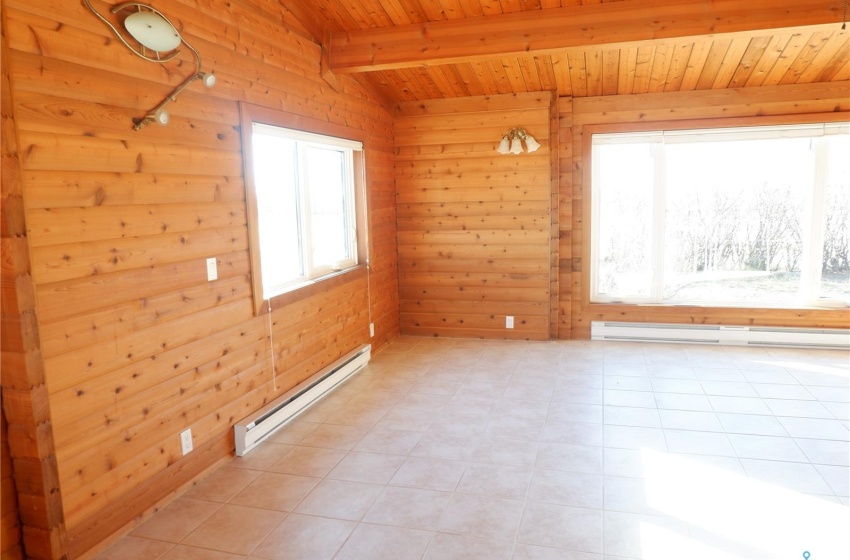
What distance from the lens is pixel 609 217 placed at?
553cm

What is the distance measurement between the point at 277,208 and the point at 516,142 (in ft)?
7.69

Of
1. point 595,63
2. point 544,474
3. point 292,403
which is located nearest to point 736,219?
point 595,63

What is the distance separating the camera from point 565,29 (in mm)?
3801

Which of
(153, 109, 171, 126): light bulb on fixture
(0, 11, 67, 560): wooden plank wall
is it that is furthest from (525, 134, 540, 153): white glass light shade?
(0, 11, 67, 560): wooden plank wall

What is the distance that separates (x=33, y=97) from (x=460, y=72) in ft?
11.4

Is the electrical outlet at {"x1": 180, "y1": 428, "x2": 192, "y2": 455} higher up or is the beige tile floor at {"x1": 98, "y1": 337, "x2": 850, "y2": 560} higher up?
the electrical outlet at {"x1": 180, "y1": 428, "x2": 192, "y2": 455}

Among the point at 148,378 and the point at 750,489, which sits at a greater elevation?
the point at 148,378

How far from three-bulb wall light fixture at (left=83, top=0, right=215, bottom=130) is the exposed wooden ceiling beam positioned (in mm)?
1694

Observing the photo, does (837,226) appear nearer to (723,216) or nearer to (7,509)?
(723,216)

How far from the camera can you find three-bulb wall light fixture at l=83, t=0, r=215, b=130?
2.45 metres

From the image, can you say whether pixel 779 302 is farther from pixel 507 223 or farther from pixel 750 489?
pixel 750 489

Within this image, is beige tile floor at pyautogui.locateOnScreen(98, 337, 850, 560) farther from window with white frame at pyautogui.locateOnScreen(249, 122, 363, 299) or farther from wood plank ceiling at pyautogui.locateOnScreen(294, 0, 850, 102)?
wood plank ceiling at pyautogui.locateOnScreen(294, 0, 850, 102)

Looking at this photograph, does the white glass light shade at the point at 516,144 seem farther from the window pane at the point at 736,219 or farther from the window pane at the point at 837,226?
the window pane at the point at 837,226

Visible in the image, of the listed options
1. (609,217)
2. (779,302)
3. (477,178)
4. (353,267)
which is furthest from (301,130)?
(779,302)
